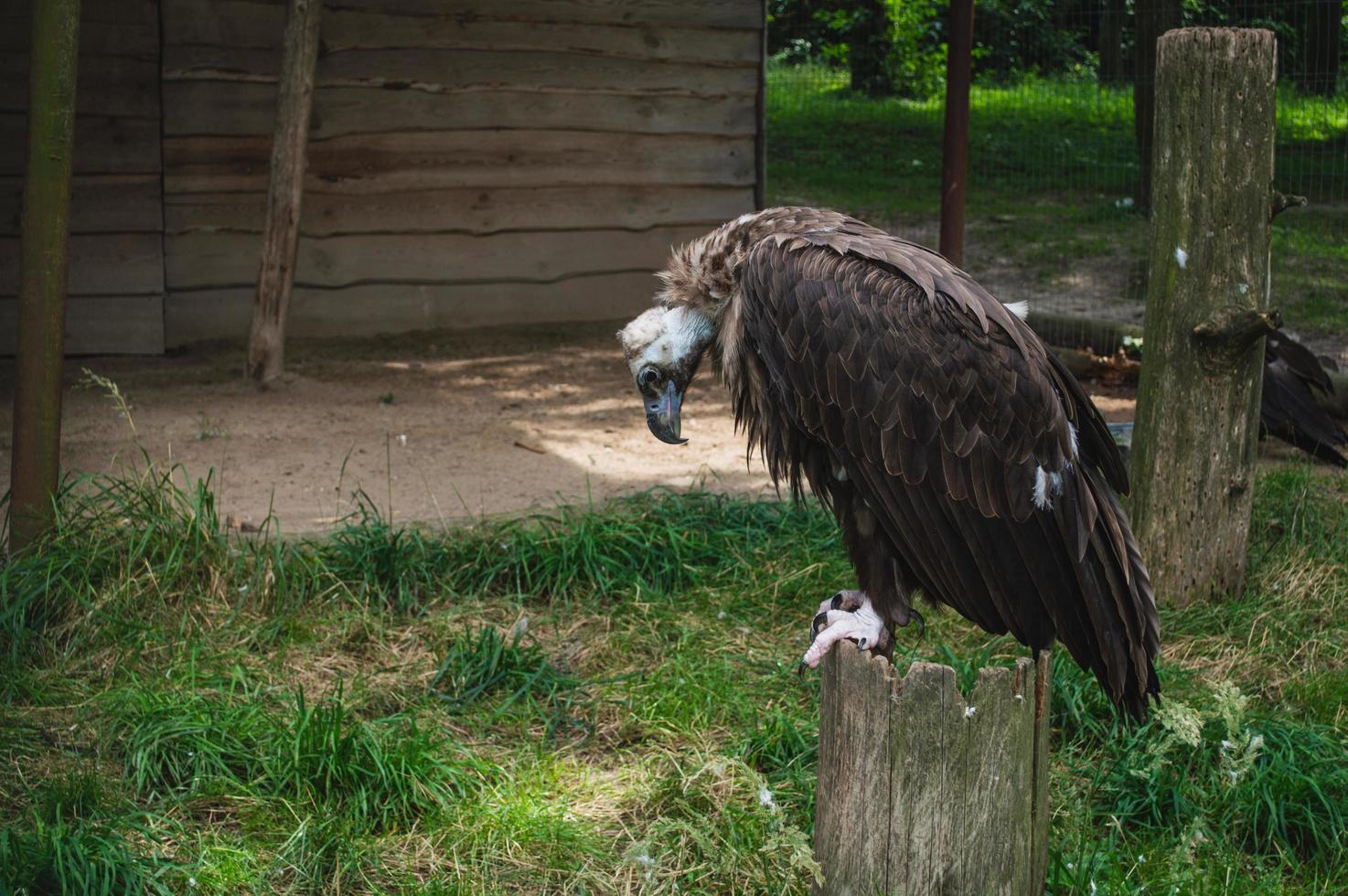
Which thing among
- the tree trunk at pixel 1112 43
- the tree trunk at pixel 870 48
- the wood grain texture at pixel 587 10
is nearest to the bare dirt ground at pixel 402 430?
the wood grain texture at pixel 587 10

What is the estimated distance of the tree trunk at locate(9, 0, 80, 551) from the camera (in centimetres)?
393

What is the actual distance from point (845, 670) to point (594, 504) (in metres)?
2.70

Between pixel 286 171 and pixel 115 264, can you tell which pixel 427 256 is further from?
pixel 115 264

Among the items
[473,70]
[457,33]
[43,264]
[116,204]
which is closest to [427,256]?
[473,70]

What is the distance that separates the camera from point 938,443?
277cm

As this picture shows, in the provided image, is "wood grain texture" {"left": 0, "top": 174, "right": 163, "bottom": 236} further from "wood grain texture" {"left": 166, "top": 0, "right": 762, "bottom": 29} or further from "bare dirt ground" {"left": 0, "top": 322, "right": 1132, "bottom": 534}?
"wood grain texture" {"left": 166, "top": 0, "right": 762, "bottom": 29}

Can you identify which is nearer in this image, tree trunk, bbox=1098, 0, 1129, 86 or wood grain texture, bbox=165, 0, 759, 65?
wood grain texture, bbox=165, 0, 759, 65

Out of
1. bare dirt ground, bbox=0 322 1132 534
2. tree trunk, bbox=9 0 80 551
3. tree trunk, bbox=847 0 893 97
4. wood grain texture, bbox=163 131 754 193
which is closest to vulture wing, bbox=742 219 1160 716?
bare dirt ground, bbox=0 322 1132 534

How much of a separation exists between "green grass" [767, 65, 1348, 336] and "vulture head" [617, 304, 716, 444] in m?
6.06

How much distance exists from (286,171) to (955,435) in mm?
4541

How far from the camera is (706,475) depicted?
5461 mm

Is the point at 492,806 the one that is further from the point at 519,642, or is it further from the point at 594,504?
the point at 594,504

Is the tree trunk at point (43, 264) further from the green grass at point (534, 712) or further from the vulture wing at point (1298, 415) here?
the vulture wing at point (1298, 415)

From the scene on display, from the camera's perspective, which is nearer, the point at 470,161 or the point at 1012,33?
the point at 470,161
